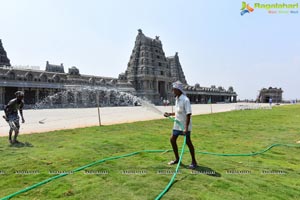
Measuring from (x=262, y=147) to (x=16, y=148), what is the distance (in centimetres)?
854

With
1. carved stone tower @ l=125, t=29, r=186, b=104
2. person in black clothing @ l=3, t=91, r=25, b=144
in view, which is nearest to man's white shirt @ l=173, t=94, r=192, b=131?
person in black clothing @ l=3, t=91, r=25, b=144

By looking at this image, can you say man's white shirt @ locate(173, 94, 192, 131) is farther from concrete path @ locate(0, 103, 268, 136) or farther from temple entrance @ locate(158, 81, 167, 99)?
temple entrance @ locate(158, 81, 167, 99)

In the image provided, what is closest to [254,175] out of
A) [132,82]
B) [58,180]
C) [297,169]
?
[297,169]

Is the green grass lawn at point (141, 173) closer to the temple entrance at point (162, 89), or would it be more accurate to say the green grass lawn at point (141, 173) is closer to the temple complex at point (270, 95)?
the temple entrance at point (162, 89)

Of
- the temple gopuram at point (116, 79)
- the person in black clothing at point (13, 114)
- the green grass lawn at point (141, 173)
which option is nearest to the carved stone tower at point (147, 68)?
the temple gopuram at point (116, 79)

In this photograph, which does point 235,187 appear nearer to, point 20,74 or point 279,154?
point 279,154

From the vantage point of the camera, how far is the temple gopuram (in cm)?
5588

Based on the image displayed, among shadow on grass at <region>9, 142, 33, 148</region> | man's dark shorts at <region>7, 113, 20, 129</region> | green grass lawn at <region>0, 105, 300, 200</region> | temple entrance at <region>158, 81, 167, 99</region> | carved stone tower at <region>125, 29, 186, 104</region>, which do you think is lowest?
green grass lawn at <region>0, 105, 300, 200</region>

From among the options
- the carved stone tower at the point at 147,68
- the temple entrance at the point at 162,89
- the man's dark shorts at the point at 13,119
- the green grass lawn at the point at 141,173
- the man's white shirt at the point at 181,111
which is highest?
the carved stone tower at the point at 147,68

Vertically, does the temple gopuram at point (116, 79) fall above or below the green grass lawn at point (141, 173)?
above

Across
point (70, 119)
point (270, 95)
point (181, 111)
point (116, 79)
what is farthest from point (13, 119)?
point (270, 95)

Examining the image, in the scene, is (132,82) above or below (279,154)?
above

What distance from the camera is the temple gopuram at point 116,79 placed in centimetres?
5588

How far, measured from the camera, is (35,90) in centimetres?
5894
